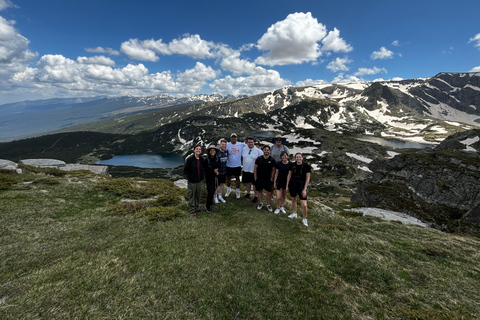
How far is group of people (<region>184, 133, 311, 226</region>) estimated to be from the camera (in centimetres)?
1243

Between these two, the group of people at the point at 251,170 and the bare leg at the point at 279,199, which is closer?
the group of people at the point at 251,170

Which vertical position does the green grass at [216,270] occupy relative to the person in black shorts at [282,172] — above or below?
below

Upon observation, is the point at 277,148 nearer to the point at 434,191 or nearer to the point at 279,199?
the point at 279,199

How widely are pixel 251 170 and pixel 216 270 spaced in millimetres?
8280

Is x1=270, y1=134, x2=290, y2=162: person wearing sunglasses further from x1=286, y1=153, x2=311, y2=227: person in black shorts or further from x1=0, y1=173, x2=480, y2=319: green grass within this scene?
x1=0, y1=173, x2=480, y2=319: green grass

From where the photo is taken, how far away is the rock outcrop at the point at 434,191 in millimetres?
35000

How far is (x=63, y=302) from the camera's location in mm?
5266

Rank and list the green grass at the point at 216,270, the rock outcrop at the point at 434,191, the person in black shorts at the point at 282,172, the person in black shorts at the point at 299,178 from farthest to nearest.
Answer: the rock outcrop at the point at 434,191 < the person in black shorts at the point at 282,172 < the person in black shorts at the point at 299,178 < the green grass at the point at 216,270

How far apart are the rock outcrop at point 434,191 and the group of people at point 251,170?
32.7m

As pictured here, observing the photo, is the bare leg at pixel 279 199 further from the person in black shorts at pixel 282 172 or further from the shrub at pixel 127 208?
the shrub at pixel 127 208

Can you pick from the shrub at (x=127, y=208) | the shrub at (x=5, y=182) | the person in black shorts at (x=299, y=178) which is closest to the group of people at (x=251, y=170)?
the person in black shorts at (x=299, y=178)

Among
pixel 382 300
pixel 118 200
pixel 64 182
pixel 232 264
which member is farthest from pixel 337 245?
pixel 64 182

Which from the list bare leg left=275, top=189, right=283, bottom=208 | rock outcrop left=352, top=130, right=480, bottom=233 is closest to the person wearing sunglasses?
bare leg left=275, top=189, right=283, bottom=208

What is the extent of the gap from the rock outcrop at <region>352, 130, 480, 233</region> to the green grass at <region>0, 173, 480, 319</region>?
103ft
